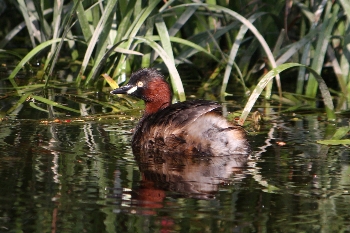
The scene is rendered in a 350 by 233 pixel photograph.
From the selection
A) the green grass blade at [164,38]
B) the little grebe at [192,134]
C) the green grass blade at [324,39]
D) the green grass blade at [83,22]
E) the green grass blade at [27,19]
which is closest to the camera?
the little grebe at [192,134]

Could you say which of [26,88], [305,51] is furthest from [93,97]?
[305,51]

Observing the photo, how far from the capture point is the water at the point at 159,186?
379 centimetres

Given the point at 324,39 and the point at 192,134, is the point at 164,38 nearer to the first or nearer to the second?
the point at 324,39

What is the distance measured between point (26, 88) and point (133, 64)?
3.86 feet

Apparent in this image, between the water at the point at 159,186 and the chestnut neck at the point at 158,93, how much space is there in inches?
13.6

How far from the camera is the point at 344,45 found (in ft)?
24.1

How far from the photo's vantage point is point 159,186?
4.48m

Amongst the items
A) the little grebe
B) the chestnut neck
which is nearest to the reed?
the chestnut neck

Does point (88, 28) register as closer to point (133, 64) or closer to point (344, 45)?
point (133, 64)

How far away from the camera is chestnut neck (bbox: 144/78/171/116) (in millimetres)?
6242

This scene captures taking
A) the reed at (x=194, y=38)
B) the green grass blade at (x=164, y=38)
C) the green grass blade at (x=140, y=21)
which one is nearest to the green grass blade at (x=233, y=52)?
the reed at (x=194, y=38)

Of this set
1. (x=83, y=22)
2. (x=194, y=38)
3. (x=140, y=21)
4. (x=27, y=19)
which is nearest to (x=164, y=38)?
(x=140, y=21)

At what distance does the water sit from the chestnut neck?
1.13 ft

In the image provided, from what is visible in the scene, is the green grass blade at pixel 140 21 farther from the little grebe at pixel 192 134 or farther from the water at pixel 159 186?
the little grebe at pixel 192 134
